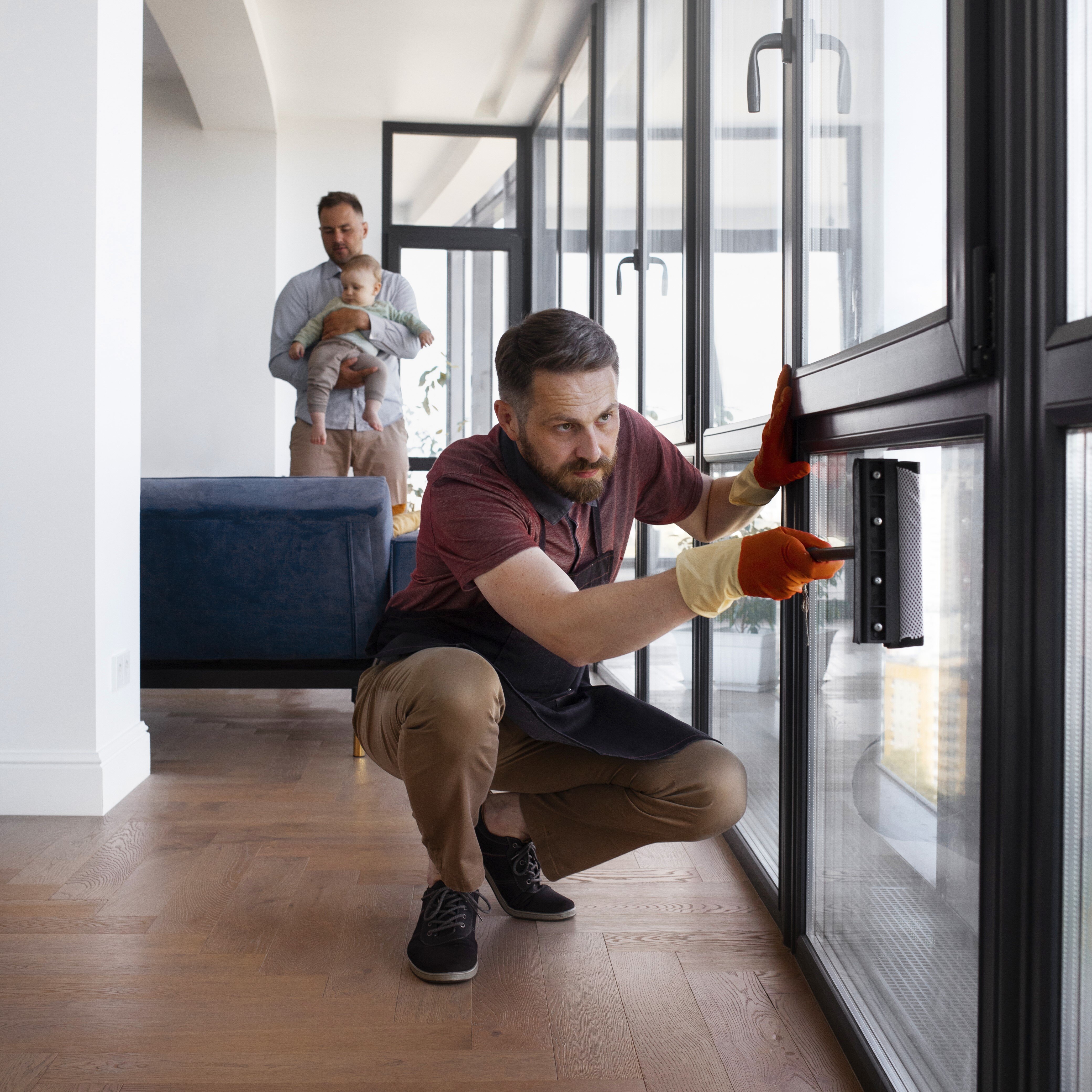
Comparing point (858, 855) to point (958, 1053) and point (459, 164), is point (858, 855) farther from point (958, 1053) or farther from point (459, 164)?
point (459, 164)

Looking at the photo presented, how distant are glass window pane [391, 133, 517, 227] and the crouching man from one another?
15.3 feet

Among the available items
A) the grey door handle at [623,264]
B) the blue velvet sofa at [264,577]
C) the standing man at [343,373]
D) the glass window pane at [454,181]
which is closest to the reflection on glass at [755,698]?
the blue velvet sofa at [264,577]

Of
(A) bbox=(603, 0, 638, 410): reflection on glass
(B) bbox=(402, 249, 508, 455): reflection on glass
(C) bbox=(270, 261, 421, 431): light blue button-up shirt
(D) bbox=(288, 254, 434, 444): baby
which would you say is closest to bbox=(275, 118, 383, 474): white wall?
(B) bbox=(402, 249, 508, 455): reflection on glass

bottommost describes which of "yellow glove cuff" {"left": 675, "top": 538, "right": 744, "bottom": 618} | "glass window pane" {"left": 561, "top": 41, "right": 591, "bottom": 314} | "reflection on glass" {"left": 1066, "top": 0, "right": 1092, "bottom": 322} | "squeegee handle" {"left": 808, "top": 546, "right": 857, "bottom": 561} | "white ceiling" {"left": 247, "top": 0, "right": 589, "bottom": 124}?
"yellow glove cuff" {"left": 675, "top": 538, "right": 744, "bottom": 618}

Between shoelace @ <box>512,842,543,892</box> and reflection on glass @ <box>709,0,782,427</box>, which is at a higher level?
reflection on glass @ <box>709,0,782,427</box>

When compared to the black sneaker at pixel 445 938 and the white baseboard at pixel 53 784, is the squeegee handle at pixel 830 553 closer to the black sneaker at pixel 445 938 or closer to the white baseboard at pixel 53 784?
the black sneaker at pixel 445 938

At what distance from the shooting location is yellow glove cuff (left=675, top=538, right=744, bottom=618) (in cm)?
124

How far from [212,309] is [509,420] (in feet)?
15.7

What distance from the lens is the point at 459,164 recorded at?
20.0 ft

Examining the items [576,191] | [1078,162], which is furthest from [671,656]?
[576,191]

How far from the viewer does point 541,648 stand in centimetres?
167

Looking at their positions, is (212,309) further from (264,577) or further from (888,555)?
(888,555)

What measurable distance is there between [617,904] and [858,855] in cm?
58

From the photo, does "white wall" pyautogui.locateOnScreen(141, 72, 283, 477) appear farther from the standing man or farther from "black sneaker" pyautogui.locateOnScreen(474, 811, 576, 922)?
"black sneaker" pyautogui.locateOnScreen(474, 811, 576, 922)
